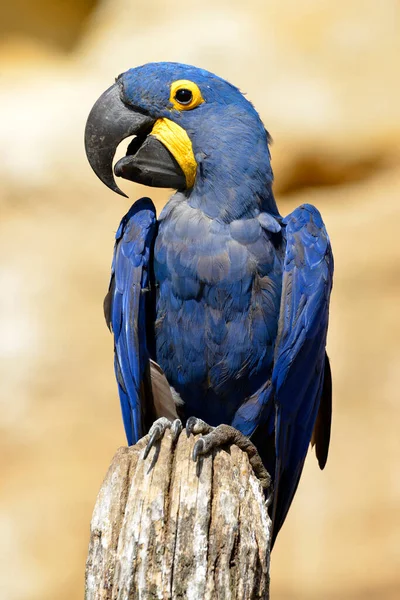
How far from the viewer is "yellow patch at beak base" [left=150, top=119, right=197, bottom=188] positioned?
3.05 meters

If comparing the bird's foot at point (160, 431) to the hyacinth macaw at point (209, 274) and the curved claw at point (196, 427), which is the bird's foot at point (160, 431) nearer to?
the curved claw at point (196, 427)

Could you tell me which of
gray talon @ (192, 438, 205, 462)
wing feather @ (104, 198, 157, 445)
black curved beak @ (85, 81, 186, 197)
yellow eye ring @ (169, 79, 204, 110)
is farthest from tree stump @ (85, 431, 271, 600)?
yellow eye ring @ (169, 79, 204, 110)

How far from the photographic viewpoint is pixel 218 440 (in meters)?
2.42

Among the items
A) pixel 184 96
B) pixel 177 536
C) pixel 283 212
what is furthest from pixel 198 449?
pixel 283 212

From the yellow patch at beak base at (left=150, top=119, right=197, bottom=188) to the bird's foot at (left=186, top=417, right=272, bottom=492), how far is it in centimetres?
95

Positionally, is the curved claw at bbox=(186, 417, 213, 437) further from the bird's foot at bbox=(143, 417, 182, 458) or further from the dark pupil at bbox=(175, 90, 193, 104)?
the dark pupil at bbox=(175, 90, 193, 104)

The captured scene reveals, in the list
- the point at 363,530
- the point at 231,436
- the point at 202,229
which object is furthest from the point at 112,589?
the point at 363,530

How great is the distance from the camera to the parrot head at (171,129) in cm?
305

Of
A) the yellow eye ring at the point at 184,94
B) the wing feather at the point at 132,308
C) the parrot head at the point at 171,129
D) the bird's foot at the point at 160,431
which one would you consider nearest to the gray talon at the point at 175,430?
the bird's foot at the point at 160,431

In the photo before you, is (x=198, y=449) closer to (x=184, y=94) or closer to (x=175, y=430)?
(x=175, y=430)

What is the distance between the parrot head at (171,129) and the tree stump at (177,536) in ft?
3.86

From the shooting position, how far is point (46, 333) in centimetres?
623

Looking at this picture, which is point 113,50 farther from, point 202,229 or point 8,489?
point 202,229

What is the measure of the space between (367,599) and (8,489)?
8.35 ft
